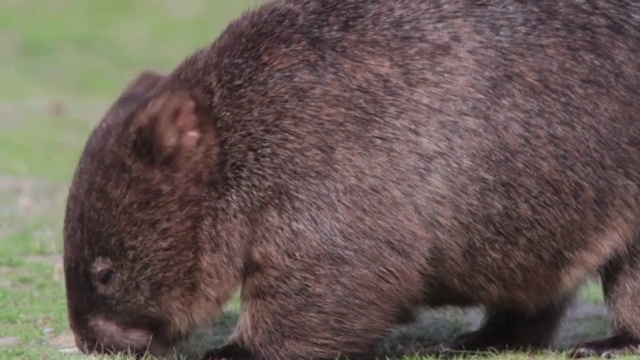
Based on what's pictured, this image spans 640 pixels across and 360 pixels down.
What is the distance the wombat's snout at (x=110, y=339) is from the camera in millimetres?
6184

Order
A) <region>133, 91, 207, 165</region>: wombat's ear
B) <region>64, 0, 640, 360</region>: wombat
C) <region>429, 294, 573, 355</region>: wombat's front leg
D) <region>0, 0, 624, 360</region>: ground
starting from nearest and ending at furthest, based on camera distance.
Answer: <region>64, 0, 640, 360</region>: wombat
<region>133, 91, 207, 165</region>: wombat's ear
<region>429, 294, 573, 355</region>: wombat's front leg
<region>0, 0, 624, 360</region>: ground

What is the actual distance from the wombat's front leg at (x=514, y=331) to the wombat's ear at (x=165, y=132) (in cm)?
164

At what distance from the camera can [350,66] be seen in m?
6.21

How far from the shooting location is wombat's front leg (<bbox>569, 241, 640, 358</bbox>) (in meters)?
6.22

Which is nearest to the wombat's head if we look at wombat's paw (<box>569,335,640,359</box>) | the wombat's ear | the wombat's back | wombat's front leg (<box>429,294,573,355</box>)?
the wombat's ear

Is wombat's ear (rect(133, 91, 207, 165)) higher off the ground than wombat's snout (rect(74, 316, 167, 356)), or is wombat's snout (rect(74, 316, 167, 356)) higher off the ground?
wombat's ear (rect(133, 91, 207, 165))

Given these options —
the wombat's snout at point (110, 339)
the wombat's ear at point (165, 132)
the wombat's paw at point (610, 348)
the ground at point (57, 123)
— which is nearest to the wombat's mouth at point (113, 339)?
the wombat's snout at point (110, 339)

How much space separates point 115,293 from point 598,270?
2161 mm

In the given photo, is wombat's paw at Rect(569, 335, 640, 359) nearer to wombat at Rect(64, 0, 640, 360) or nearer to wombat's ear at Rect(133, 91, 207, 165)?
wombat at Rect(64, 0, 640, 360)

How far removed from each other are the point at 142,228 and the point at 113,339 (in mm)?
513

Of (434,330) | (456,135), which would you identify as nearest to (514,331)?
(434,330)

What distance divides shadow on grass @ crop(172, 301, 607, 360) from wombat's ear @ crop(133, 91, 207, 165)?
1029 mm

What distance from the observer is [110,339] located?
6180 millimetres

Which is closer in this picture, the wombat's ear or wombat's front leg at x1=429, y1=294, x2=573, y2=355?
the wombat's ear
